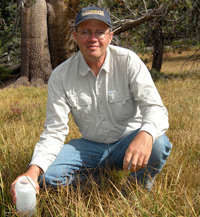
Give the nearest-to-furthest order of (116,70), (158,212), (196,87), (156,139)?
(158,212)
(156,139)
(116,70)
(196,87)

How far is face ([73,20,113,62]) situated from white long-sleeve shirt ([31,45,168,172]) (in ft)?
0.35

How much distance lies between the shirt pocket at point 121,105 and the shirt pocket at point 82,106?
0.17 m

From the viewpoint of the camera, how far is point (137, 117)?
2.89 m

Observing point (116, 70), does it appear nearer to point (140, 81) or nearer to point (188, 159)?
point (140, 81)

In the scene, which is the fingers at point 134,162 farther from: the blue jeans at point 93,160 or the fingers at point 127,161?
the blue jeans at point 93,160

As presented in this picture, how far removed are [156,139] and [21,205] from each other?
1.01 meters

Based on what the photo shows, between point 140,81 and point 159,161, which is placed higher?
point 140,81

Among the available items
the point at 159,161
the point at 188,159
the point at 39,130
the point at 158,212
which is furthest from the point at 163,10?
the point at 158,212

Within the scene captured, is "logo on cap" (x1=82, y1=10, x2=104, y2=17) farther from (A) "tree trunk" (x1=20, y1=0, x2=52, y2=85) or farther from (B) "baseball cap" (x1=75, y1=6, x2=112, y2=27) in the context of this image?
(A) "tree trunk" (x1=20, y1=0, x2=52, y2=85)

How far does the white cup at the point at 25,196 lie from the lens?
6.93ft

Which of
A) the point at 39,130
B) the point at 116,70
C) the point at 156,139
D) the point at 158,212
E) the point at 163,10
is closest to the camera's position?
the point at 158,212

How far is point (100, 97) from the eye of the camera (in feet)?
9.12

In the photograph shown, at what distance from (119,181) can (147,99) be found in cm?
69

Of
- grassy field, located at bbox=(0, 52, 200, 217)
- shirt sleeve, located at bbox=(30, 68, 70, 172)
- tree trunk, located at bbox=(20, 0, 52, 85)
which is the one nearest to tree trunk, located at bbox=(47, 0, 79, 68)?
tree trunk, located at bbox=(20, 0, 52, 85)
